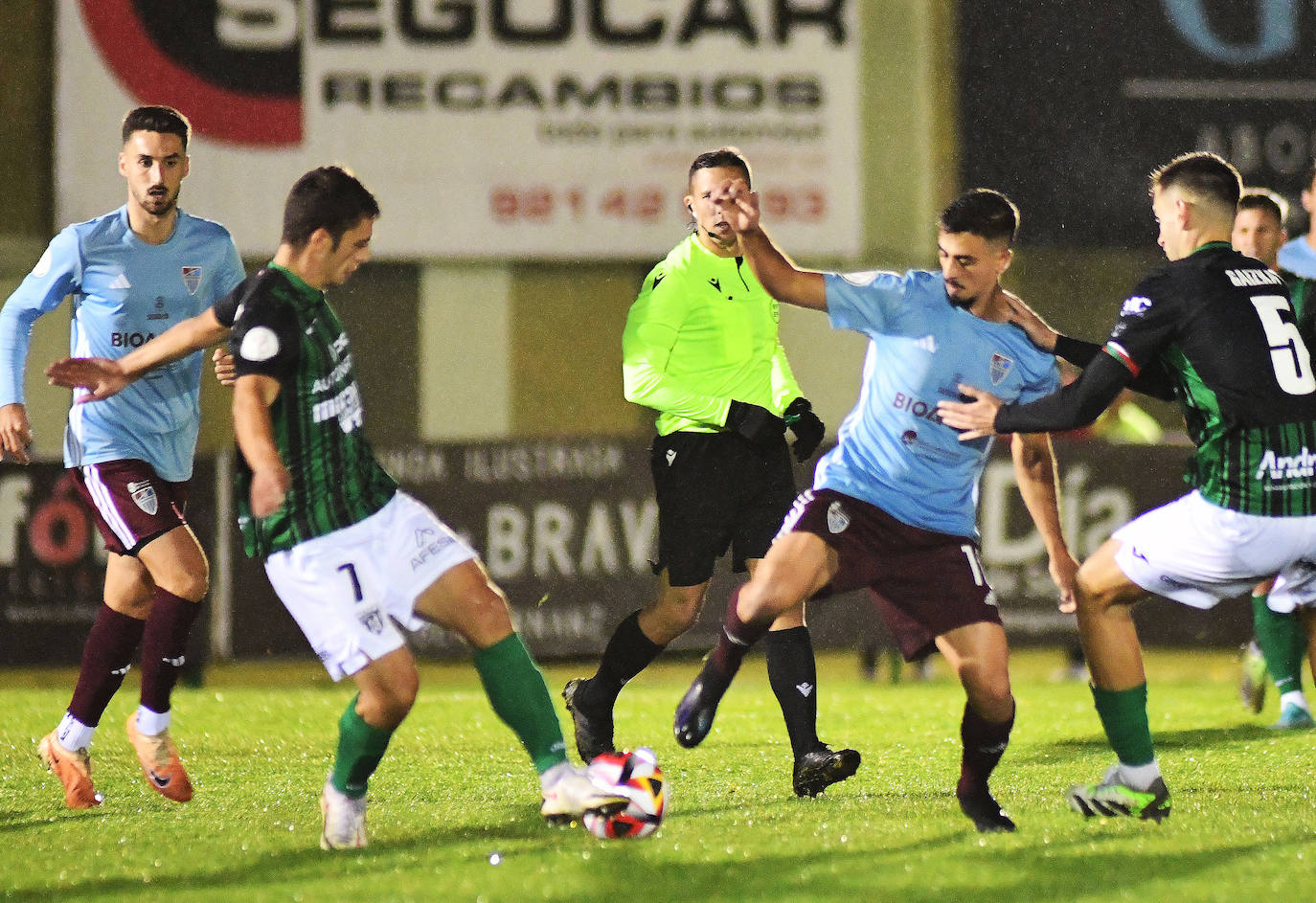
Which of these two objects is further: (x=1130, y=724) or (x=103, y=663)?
(x=103, y=663)

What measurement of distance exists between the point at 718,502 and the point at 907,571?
3.66 ft

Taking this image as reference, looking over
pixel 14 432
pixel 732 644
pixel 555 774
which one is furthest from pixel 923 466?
pixel 14 432

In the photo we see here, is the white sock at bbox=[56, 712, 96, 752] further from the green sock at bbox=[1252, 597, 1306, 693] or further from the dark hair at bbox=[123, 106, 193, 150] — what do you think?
the green sock at bbox=[1252, 597, 1306, 693]

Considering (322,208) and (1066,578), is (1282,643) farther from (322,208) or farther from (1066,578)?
(322,208)

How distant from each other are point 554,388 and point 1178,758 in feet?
27.4

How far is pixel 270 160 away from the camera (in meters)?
12.4

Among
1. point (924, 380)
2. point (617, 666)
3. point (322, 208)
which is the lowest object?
point (617, 666)

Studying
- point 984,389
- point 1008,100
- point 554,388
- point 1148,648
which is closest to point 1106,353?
point 984,389

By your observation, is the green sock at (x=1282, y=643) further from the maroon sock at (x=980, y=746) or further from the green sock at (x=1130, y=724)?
the maroon sock at (x=980, y=746)

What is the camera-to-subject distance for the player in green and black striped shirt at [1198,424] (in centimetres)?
427

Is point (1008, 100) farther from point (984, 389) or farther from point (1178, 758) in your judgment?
point (984, 389)

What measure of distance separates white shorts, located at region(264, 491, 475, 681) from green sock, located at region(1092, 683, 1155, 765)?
5.88ft

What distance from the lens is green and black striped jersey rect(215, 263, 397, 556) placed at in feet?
13.2

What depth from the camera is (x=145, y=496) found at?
16.8ft
